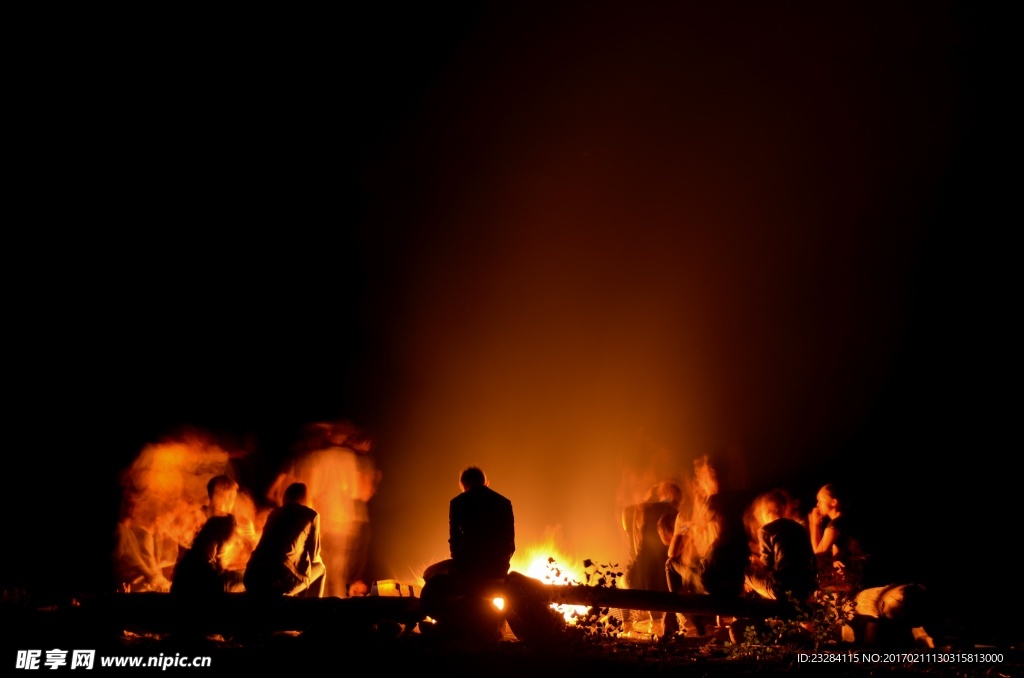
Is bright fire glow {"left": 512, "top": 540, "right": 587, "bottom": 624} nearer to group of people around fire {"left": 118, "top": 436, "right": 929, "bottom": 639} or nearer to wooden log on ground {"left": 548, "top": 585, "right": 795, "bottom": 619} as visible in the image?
group of people around fire {"left": 118, "top": 436, "right": 929, "bottom": 639}

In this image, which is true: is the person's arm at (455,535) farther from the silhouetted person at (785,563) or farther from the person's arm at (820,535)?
the person's arm at (820,535)

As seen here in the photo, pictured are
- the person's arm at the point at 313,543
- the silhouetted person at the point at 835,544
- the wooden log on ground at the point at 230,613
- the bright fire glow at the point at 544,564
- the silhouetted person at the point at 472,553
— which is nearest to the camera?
the wooden log on ground at the point at 230,613

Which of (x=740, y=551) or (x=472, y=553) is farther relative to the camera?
(x=740, y=551)

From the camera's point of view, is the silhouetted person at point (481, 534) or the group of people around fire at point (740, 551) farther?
the group of people around fire at point (740, 551)

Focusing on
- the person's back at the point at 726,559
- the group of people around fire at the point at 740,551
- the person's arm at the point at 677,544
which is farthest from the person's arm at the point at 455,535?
the person's arm at the point at 677,544

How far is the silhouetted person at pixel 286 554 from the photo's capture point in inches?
352

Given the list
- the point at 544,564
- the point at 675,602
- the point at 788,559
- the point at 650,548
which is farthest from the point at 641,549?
the point at 788,559

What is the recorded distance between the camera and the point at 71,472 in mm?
17141

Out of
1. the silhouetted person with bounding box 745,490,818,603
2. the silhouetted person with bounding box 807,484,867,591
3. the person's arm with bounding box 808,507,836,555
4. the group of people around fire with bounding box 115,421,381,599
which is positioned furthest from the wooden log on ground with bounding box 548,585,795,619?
the group of people around fire with bounding box 115,421,381,599

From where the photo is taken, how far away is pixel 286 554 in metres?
9.06

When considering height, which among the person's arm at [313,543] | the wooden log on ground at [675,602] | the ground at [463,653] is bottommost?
the ground at [463,653]

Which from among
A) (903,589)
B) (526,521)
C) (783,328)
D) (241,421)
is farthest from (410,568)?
(783,328)

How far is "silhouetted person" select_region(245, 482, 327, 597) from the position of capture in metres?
8.94

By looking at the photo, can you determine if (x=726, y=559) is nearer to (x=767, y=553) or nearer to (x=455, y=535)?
(x=767, y=553)
